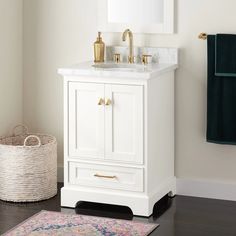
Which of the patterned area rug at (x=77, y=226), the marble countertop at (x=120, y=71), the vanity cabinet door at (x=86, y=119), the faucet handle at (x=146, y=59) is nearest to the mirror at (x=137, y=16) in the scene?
the faucet handle at (x=146, y=59)

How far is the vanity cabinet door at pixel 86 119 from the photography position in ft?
13.6

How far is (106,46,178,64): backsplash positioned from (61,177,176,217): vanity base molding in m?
0.76

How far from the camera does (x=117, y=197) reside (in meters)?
4.20

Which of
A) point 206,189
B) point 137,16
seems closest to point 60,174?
point 206,189

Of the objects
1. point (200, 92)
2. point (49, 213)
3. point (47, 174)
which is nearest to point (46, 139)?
point (47, 174)

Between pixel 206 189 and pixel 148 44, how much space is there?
0.97 metres

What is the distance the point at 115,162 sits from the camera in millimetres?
4172

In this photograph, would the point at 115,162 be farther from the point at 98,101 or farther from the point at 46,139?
the point at 46,139

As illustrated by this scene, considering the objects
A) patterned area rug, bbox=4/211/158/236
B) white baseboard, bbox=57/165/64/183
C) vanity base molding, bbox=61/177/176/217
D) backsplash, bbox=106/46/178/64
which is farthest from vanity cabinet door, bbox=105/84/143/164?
white baseboard, bbox=57/165/64/183

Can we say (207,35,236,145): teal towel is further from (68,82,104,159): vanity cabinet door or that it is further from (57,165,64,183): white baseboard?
(57,165,64,183): white baseboard

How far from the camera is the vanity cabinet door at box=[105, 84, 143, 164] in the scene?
407 cm

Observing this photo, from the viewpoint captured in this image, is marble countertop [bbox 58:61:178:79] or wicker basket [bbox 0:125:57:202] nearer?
marble countertop [bbox 58:61:178:79]

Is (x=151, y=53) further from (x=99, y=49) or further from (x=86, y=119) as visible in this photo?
(x=86, y=119)

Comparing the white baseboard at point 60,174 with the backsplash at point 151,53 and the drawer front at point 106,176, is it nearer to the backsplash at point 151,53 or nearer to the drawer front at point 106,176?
the drawer front at point 106,176
